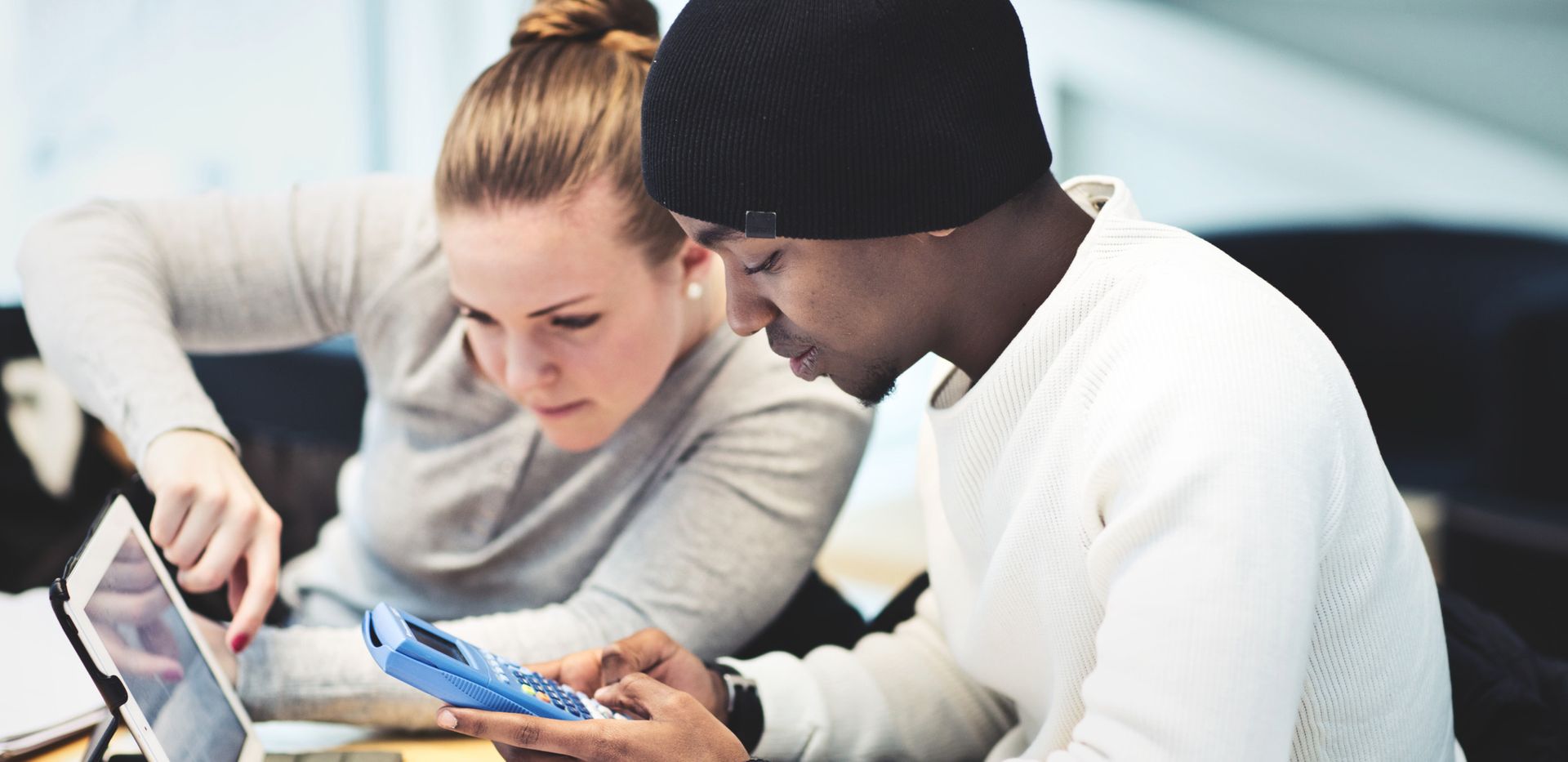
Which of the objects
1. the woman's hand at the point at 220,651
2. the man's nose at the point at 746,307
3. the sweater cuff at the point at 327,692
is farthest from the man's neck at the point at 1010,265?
the woman's hand at the point at 220,651

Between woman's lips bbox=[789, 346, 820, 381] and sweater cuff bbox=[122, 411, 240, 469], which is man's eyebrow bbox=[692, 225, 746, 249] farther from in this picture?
sweater cuff bbox=[122, 411, 240, 469]

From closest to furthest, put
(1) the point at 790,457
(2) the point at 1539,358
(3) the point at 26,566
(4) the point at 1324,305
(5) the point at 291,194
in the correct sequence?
(1) the point at 790,457, (5) the point at 291,194, (3) the point at 26,566, (2) the point at 1539,358, (4) the point at 1324,305

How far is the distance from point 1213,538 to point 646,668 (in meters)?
0.47

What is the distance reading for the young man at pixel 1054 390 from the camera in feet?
2.02

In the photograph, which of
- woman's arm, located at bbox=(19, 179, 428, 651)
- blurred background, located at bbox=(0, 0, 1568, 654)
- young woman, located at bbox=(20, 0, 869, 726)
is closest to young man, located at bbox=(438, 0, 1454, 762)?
young woman, located at bbox=(20, 0, 869, 726)

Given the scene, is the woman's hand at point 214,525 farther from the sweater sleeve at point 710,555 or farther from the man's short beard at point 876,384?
the man's short beard at point 876,384

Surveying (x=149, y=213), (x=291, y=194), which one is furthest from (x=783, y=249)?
(x=149, y=213)

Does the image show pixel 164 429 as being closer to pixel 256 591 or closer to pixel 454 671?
pixel 256 591

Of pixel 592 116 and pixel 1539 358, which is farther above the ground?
pixel 592 116

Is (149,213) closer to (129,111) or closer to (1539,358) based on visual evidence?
(129,111)

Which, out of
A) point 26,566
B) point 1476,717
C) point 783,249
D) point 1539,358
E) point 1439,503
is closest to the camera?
point 783,249

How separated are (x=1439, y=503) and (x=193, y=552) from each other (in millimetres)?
1875

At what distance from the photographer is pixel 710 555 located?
3.64ft

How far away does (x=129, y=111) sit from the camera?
2348 millimetres
